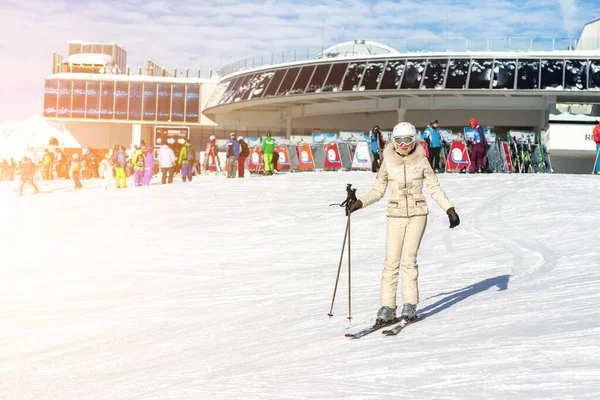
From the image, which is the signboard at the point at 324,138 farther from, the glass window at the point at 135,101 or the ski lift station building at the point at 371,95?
the glass window at the point at 135,101

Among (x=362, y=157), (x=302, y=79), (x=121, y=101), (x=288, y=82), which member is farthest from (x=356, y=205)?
(x=121, y=101)

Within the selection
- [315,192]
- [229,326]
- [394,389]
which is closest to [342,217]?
[315,192]

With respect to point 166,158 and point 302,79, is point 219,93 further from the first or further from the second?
point 166,158

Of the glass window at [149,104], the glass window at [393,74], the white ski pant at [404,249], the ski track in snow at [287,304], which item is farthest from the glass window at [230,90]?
the white ski pant at [404,249]

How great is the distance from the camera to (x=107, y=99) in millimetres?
64625

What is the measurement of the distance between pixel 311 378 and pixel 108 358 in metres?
2.00

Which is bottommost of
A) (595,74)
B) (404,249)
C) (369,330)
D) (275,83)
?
(369,330)

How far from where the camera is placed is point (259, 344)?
21.3 feet

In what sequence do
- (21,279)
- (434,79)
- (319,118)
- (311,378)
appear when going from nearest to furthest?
1. (311,378)
2. (21,279)
3. (434,79)
4. (319,118)

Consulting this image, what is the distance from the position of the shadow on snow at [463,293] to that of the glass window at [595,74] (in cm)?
3397

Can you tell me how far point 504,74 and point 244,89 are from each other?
16.8 m

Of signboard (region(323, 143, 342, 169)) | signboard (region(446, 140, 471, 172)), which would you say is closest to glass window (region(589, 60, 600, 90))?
signboard (region(446, 140, 471, 172))

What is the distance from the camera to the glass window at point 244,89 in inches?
1966

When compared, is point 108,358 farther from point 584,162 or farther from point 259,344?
point 584,162
